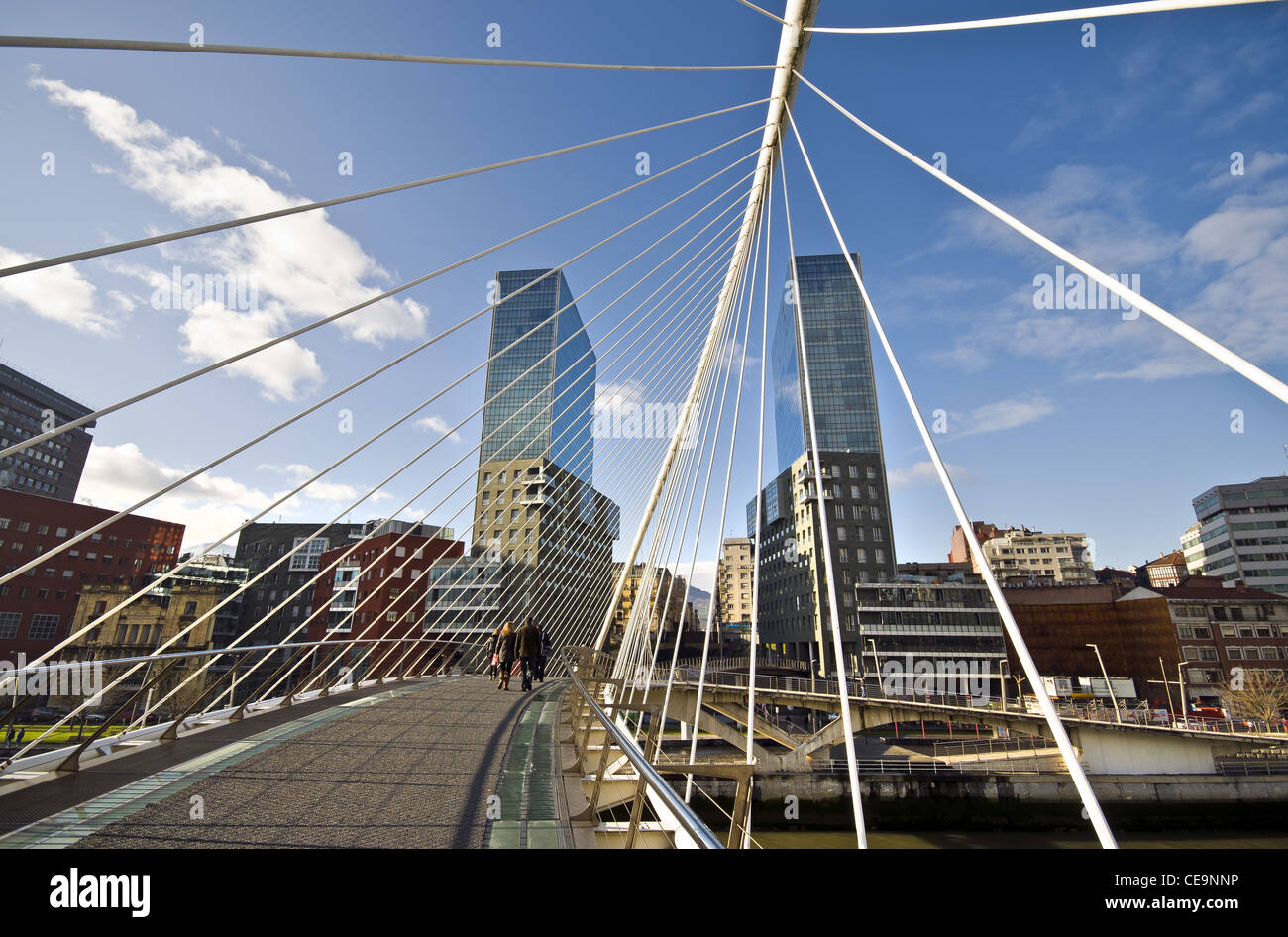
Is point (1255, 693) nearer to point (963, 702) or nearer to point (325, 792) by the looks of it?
point (963, 702)

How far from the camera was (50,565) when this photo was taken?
39406 millimetres

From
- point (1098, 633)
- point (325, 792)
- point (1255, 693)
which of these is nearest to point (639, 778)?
point (325, 792)

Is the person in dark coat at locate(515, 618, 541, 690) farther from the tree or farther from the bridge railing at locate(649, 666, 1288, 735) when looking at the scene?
the tree

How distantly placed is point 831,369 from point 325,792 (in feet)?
233

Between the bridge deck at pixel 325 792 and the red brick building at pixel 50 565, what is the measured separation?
1565 inches

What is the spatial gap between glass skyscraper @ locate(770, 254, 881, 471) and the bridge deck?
189 ft

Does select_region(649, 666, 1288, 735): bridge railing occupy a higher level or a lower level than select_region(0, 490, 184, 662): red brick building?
lower

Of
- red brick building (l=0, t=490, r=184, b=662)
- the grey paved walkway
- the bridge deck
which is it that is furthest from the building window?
the grey paved walkway

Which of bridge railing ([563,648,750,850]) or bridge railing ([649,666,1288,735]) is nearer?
bridge railing ([563,648,750,850])

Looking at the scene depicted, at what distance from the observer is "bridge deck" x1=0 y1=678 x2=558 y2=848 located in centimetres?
294

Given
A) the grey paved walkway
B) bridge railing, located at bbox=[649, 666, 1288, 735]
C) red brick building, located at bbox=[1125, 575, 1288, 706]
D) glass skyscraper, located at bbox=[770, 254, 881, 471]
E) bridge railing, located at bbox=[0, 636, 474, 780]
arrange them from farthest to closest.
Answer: glass skyscraper, located at bbox=[770, 254, 881, 471] → red brick building, located at bbox=[1125, 575, 1288, 706] → bridge railing, located at bbox=[649, 666, 1288, 735] → bridge railing, located at bbox=[0, 636, 474, 780] → the grey paved walkway

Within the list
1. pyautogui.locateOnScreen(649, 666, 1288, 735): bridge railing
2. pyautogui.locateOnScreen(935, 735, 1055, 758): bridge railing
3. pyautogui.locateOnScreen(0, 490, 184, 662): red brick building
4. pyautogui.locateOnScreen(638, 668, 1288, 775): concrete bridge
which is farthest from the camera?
pyautogui.locateOnScreen(0, 490, 184, 662): red brick building
